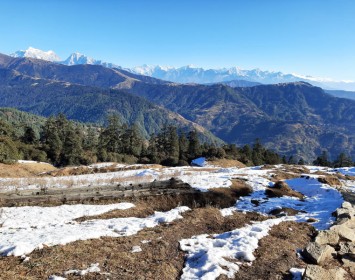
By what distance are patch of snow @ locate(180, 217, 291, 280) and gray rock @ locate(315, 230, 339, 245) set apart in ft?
9.05

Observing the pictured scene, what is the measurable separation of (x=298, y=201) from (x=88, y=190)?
1784 cm

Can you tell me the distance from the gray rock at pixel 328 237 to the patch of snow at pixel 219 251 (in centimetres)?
276

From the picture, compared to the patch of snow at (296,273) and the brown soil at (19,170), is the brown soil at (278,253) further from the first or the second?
the brown soil at (19,170)

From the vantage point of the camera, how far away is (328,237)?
16766 mm

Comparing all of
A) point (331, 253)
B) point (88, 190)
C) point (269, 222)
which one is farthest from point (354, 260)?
point (88, 190)

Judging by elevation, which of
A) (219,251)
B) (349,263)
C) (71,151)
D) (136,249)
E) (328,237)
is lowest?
(71,151)

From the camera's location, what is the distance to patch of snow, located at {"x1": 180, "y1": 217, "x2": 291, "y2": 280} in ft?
41.0

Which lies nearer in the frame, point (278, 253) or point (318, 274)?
point (318, 274)

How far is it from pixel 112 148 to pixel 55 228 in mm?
86949

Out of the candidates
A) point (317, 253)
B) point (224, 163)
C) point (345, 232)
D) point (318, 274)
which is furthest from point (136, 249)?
point (224, 163)

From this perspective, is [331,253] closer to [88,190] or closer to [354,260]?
[354,260]

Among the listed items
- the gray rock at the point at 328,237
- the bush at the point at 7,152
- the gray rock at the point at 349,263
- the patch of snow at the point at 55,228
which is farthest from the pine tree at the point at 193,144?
the gray rock at the point at 349,263

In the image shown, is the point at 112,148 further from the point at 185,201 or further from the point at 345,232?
the point at 345,232

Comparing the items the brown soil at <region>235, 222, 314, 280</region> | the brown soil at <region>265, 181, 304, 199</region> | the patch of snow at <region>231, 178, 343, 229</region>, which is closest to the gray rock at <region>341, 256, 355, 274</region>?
the brown soil at <region>235, 222, 314, 280</region>
